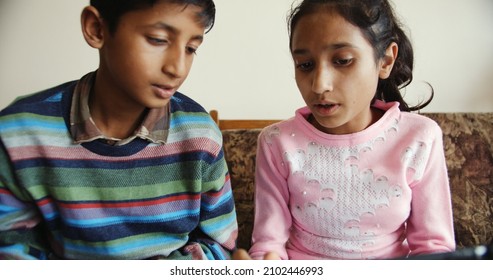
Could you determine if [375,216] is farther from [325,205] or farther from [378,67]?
[378,67]

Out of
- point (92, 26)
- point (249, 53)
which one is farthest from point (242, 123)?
point (92, 26)

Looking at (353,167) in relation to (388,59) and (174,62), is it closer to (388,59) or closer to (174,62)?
(388,59)

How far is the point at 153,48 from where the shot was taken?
504 millimetres

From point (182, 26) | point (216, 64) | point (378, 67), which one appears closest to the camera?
Result: point (182, 26)

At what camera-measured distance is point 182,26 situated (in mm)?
501

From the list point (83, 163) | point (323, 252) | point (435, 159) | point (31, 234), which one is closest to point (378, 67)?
point (435, 159)

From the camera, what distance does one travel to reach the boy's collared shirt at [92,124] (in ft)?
1.72

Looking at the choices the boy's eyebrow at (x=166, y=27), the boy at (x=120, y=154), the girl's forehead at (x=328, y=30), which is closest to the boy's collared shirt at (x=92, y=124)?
the boy at (x=120, y=154)

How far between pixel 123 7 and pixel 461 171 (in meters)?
0.67

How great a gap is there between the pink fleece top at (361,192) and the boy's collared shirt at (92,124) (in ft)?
0.60

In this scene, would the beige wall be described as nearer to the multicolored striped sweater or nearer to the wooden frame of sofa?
the wooden frame of sofa

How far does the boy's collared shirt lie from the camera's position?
0.52 m

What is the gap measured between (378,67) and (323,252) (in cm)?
29

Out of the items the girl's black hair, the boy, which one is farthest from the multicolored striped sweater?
the girl's black hair
